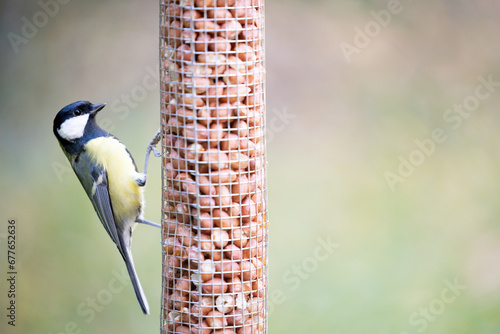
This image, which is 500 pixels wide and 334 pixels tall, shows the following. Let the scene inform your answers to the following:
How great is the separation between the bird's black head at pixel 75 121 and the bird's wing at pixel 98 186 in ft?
0.32

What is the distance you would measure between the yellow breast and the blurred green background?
174 cm

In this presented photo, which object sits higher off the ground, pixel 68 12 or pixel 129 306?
pixel 68 12

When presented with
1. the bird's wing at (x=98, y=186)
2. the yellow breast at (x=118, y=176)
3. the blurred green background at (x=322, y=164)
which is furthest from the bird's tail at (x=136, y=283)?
the blurred green background at (x=322, y=164)

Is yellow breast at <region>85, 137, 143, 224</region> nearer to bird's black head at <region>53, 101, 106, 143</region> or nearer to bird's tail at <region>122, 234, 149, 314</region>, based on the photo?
bird's black head at <region>53, 101, 106, 143</region>

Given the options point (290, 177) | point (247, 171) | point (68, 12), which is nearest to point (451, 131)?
point (290, 177)

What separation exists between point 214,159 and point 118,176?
0.87 metres

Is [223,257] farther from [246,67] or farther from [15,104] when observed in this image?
[15,104]

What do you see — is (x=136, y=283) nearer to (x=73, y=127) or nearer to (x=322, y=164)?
(x=73, y=127)

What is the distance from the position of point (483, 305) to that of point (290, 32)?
2685 mm

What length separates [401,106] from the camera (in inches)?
228

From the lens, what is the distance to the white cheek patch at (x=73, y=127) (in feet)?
9.90

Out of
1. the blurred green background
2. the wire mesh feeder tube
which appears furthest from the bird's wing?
the blurred green background

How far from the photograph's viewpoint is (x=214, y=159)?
92.5 inches

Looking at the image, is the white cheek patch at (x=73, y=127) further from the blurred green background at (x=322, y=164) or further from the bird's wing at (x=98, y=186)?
the blurred green background at (x=322, y=164)
